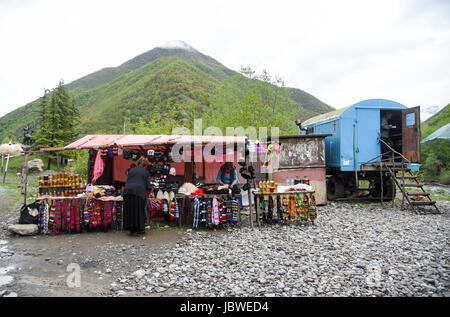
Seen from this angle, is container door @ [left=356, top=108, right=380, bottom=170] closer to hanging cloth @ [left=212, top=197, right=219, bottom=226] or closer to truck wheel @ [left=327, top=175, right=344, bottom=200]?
truck wheel @ [left=327, top=175, right=344, bottom=200]

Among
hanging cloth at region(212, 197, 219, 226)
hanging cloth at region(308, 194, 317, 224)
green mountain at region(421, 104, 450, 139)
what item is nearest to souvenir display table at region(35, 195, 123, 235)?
hanging cloth at region(212, 197, 219, 226)

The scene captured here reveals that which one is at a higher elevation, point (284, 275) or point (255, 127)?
point (255, 127)

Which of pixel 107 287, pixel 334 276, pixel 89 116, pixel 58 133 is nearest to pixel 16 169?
pixel 58 133

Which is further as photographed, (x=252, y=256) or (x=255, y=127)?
(x=255, y=127)

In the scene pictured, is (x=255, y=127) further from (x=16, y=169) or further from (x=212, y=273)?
(x=16, y=169)

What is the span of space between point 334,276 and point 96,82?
3714 inches

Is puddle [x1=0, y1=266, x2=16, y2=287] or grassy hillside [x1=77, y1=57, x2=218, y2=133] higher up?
grassy hillside [x1=77, y1=57, x2=218, y2=133]

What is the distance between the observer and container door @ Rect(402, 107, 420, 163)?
32.5 feet

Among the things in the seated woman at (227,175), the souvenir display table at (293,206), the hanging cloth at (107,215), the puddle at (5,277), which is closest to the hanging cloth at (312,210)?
the souvenir display table at (293,206)

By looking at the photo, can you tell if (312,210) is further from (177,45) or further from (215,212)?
(177,45)

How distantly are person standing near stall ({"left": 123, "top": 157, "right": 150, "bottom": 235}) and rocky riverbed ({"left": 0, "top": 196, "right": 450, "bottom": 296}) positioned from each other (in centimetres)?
29

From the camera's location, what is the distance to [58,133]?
27047 millimetres

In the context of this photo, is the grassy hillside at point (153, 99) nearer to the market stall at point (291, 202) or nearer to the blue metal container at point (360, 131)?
the blue metal container at point (360, 131)

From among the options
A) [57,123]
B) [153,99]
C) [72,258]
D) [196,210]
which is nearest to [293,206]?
[196,210]
